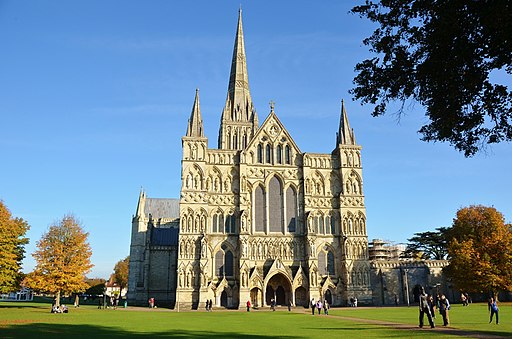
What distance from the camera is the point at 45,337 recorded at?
18094 mm

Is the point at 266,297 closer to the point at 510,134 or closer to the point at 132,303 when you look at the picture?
the point at 132,303

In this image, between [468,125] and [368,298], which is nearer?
[468,125]

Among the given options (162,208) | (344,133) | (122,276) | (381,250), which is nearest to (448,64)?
(344,133)

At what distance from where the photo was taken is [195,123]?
57781mm


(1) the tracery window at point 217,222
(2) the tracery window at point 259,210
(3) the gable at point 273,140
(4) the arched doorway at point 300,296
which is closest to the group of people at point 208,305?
(1) the tracery window at point 217,222

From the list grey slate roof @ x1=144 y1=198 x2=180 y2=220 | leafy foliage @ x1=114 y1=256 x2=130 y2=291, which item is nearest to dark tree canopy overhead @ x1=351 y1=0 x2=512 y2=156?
grey slate roof @ x1=144 y1=198 x2=180 y2=220

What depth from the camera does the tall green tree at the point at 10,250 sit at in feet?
143

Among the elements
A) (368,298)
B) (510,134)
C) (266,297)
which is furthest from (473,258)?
(510,134)

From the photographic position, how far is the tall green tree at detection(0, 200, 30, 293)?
143 feet

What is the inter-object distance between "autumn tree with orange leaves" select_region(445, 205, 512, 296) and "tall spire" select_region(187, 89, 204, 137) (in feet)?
115

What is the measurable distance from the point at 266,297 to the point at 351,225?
14.4 meters

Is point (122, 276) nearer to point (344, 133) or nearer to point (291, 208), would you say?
point (291, 208)

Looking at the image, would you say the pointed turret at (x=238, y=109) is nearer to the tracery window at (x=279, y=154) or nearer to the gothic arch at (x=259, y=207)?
the tracery window at (x=279, y=154)

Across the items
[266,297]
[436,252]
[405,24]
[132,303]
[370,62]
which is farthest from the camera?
[436,252]
